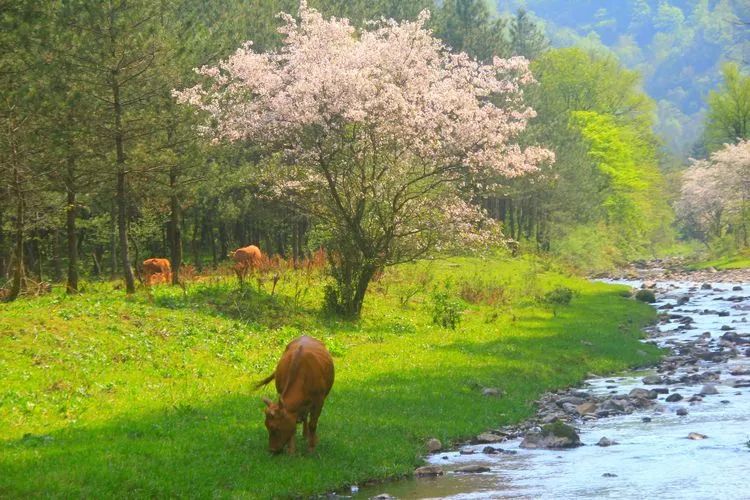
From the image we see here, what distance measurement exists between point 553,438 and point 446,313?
52.0 feet

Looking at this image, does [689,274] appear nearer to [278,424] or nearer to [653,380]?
[653,380]

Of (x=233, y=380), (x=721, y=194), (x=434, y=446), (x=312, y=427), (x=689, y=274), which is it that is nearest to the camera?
(x=312, y=427)

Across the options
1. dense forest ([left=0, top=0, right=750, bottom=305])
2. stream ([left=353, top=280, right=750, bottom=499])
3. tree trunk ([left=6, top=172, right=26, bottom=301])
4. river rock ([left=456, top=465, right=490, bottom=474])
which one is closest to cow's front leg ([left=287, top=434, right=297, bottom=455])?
stream ([left=353, top=280, right=750, bottom=499])

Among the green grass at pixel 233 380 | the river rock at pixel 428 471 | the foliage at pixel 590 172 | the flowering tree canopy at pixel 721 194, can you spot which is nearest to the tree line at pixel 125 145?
the foliage at pixel 590 172

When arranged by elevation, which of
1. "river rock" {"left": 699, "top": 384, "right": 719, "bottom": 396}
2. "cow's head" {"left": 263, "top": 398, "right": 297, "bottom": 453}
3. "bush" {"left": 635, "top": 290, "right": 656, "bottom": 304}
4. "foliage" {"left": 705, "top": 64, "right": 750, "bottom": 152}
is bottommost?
"river rock" {"left": 699, "top": 384, "right": 719, "bottom": 396}

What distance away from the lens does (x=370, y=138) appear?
33.0 meters

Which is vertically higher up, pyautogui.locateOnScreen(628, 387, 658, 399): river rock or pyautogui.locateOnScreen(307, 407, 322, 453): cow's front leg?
pyautogui.locateOnScreen(307, 407, 322, 453): cow's front leg

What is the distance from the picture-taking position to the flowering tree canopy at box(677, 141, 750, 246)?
3659 inches

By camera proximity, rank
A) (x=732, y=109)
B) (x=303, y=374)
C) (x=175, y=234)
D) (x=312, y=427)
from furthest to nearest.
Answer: (x=732, y=109)
(x=175, y=234)
(x=312, y=427)
(x=303, y=374)

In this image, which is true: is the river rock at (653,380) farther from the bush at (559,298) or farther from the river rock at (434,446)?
the bush at (559,298)

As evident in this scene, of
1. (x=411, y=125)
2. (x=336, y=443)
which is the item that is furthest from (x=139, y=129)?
(x=336, y=443)

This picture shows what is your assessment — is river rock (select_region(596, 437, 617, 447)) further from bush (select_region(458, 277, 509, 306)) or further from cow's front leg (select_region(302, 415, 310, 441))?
bush (select_region(458, 277, 509, 306))

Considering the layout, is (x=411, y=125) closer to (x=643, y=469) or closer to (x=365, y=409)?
(x=365, y=409)

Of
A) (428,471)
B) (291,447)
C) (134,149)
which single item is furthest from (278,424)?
(134,149)
